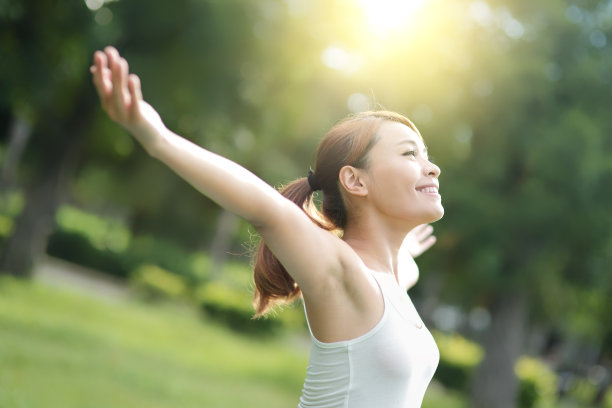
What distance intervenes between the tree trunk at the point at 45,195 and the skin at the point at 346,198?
13.2 meters

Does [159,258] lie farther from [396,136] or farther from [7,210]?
[396,136]

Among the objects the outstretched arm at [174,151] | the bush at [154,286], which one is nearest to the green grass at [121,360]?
the bush at [154,286]

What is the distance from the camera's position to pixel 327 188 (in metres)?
2.24

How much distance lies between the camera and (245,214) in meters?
1.66

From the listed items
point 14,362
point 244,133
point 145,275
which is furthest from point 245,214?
point 145,275

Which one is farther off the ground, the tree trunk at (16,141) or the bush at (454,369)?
the tree trunk at (16,141)

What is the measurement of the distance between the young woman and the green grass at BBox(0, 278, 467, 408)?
5563mm

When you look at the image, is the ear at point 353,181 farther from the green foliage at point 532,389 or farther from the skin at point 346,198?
the green foliage at point 532,389

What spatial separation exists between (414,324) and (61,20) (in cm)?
1068

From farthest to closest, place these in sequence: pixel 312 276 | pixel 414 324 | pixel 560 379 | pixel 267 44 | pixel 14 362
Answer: pixel 560 379
pixel 267 44
pixel 14 362
pixel 414 324
pixel 312 276

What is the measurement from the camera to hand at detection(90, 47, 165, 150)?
4.80ft

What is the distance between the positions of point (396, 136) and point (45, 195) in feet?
45.6

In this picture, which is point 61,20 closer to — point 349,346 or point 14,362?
point 14,362

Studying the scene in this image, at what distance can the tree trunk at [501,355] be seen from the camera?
13.0 metres
